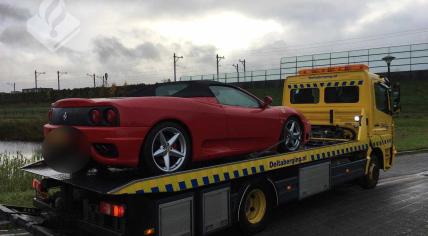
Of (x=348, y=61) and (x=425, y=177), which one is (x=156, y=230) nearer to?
(x=425, y=177)

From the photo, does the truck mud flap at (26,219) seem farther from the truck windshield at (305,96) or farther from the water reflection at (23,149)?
the water reflection at (23,149)

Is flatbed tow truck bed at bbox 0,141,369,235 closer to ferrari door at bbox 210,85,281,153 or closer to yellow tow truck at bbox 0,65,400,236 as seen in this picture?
yellow tow truck at bbox 0,65,400,236

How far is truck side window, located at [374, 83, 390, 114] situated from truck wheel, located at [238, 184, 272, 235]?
13.9 feet

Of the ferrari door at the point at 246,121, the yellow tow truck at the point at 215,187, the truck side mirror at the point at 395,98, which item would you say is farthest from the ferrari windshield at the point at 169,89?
the truck side mirror at the point at 395,98

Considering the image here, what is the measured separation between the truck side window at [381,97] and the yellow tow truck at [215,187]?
0.06 metres

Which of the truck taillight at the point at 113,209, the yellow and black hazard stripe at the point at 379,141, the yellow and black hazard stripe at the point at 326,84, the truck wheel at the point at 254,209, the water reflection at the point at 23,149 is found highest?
the yellow and black hazard stripe at the point at 326,84

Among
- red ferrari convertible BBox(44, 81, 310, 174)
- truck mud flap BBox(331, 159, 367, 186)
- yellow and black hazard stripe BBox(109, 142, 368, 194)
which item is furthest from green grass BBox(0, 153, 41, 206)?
truck mud flap BBox(331, 159, 367, 186)

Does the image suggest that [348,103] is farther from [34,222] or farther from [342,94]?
[34,222]

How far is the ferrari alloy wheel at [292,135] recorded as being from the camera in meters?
6.58

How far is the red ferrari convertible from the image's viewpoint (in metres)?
4.25

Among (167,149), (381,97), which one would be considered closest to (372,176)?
(381,97)

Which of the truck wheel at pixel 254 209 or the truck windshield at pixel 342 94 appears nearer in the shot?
the truck wheel at pixel 254 209

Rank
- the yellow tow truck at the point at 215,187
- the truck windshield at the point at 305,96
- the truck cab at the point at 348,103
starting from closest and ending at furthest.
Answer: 1. the yellow tow truck at the point at 215,187
2. the truck cab at the point at 348,103
3. the truck windshield at the point at 305,96

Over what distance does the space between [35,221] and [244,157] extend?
9.02ft
